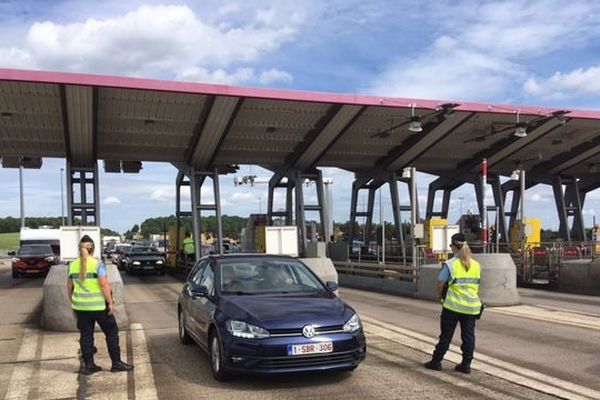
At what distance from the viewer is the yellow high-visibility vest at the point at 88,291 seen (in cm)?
774

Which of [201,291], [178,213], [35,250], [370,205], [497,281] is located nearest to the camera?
[201,291]

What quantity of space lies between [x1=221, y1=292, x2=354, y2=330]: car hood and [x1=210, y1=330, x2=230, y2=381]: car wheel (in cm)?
33

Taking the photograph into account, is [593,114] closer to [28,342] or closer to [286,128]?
[286,128]

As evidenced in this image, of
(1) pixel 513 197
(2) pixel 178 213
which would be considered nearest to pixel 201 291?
(2) pixel 178 213

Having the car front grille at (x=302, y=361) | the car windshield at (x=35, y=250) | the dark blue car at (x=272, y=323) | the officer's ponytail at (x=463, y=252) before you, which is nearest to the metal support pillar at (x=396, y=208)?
the car windshield at (x=35, y=250)

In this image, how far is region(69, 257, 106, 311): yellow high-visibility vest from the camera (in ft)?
25.4

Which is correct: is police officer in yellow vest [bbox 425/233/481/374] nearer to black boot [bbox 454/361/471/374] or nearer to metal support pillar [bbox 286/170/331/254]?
black boot [bbox 454/361/471/374]

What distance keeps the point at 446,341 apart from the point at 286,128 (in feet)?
70.4

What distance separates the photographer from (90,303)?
305 inches

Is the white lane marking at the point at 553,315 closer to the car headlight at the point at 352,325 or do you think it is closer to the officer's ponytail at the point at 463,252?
the officer's ponytail at the point at 463,252

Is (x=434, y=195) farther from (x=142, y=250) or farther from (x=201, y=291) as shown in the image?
(x=201, y=291)

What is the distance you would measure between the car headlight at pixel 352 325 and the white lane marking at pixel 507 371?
176cm

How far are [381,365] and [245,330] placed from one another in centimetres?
212

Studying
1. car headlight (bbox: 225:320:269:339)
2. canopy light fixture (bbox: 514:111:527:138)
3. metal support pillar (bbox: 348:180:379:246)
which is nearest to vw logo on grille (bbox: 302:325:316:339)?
car headlight (bbox: 225:320:269:339)
